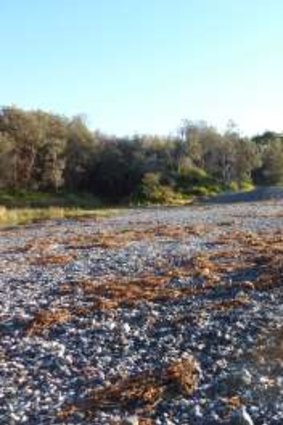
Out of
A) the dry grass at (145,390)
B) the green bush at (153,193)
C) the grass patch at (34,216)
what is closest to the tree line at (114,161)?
the green bush at (153,193)

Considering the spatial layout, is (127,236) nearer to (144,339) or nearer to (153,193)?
(144,339)

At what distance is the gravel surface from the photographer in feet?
39.4

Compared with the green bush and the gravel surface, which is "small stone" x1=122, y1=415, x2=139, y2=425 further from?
the green bush

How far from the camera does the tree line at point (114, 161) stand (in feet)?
321

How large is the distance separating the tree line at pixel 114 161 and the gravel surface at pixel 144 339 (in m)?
68.5

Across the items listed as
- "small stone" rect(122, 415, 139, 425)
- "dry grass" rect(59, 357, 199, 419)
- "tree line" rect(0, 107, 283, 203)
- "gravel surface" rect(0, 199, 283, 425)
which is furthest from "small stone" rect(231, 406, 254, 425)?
"tree line" rect(0, 107, 283, 203)

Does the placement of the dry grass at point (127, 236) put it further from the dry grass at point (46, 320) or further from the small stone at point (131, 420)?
the small stone at point (131, 420)

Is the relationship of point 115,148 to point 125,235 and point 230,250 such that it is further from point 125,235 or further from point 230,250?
point 230,250

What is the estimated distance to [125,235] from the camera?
1673 inches

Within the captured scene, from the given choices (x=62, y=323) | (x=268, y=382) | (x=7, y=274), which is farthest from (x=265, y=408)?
(x=7, y=274)

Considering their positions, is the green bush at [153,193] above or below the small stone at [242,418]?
above

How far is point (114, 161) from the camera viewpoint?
106438 mm

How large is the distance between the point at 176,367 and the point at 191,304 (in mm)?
5468

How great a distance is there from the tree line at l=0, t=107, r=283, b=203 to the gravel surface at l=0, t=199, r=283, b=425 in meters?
68.5
